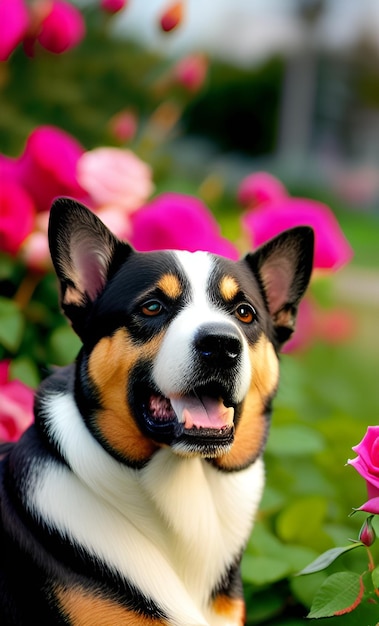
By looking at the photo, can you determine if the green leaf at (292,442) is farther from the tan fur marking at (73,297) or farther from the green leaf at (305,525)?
the tan fur marking at (73,297)

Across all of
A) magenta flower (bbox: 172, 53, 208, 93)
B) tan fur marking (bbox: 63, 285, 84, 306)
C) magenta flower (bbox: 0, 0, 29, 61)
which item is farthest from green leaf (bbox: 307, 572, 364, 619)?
magenta flower (bbox: 172, 53, 208, 93)

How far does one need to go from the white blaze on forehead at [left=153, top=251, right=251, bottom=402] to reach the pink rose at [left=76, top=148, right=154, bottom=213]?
3.29 feet

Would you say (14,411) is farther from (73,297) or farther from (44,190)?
(44,190)

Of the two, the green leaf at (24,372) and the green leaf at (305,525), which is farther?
the green leaf at (24,372)

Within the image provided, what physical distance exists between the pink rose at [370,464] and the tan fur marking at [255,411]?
22 cm

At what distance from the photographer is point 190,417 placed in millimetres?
1389

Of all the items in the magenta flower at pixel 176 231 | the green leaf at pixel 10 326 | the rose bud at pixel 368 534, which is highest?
the magenta flower at pixel 176 231

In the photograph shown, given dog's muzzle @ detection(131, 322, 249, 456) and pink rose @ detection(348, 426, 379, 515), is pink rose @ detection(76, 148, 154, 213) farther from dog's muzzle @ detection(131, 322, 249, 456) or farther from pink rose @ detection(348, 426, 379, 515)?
pink rose @ detection(348, 426, 379, 515)

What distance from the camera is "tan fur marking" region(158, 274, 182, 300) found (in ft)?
4.82

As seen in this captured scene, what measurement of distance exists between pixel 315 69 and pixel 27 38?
21.5 m

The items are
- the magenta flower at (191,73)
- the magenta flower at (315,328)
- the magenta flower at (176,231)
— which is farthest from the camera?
the magenta flower at (191,73)

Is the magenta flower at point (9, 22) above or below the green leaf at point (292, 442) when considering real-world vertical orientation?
above

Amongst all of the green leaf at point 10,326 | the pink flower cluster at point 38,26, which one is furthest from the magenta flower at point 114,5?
the green leaf at point 10,326

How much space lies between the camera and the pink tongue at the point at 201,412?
1.39m
